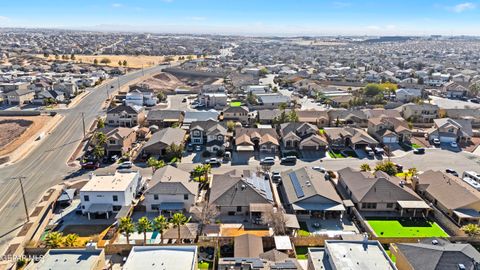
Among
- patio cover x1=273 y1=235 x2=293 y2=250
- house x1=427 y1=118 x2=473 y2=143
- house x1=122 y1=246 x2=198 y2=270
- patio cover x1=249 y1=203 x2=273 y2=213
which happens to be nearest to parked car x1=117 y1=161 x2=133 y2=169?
patio cover x1=249 y1=203 x2=273 y2=213

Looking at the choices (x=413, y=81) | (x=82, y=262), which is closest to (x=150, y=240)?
(x=82, y=262)

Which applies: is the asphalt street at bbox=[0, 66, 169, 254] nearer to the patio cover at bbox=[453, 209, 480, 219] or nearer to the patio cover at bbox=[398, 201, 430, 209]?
the patio cover at bbox=[398, 201, 430, 209]

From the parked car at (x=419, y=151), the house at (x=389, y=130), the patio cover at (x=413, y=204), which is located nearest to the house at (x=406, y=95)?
the house at (x=389, y=130)

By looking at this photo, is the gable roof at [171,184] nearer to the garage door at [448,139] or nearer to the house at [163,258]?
the house at [163,258]

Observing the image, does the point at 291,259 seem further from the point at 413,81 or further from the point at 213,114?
the point at 413,81

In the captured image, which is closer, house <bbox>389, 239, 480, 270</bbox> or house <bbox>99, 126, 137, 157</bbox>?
house <bbox>389, 239, 480, 270</bbox>

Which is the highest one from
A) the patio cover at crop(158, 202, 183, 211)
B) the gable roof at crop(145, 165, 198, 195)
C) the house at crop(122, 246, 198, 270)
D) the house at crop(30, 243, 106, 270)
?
the house at crop(122, 246, 198, 270)
